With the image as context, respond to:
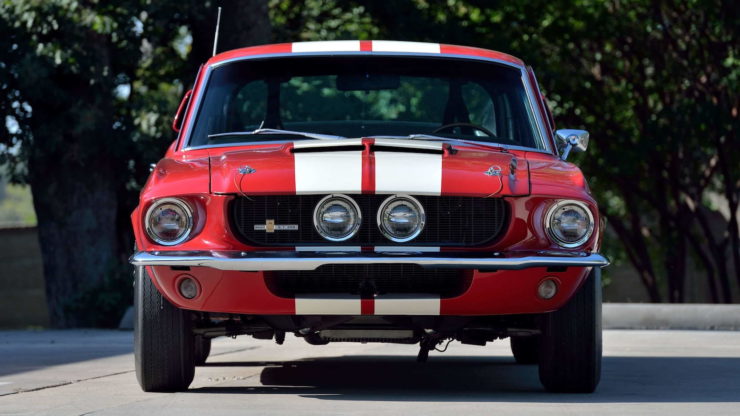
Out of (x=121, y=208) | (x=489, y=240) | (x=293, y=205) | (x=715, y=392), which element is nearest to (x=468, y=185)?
(x=489, y=240)

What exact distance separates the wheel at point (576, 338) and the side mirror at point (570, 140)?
3.55 ft

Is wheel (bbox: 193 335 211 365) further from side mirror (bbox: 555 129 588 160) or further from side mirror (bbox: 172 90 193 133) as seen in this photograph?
side mirror (bbox: 555 129 588 160)

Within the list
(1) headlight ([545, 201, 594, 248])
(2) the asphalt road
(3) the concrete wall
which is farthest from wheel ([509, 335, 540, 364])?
(3) the concrete wall

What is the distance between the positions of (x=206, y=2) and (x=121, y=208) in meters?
3.60

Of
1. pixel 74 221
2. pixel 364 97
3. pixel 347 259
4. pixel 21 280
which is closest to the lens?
pixel 347 259

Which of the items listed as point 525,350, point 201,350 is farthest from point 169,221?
point 525,350

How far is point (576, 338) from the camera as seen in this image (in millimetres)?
7020

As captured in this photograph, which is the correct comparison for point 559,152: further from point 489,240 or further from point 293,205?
point 293,205

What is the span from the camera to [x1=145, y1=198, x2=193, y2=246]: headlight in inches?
269

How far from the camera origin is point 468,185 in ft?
22.2

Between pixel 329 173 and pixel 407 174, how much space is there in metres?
0.36

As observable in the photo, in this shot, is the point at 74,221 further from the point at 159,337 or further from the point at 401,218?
the point at 401,218

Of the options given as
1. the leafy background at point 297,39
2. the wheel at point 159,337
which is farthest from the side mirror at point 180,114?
the leafy background at point 297,39

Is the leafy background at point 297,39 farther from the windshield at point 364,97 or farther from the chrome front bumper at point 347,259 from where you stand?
the chrome front bumper at point 347,259
